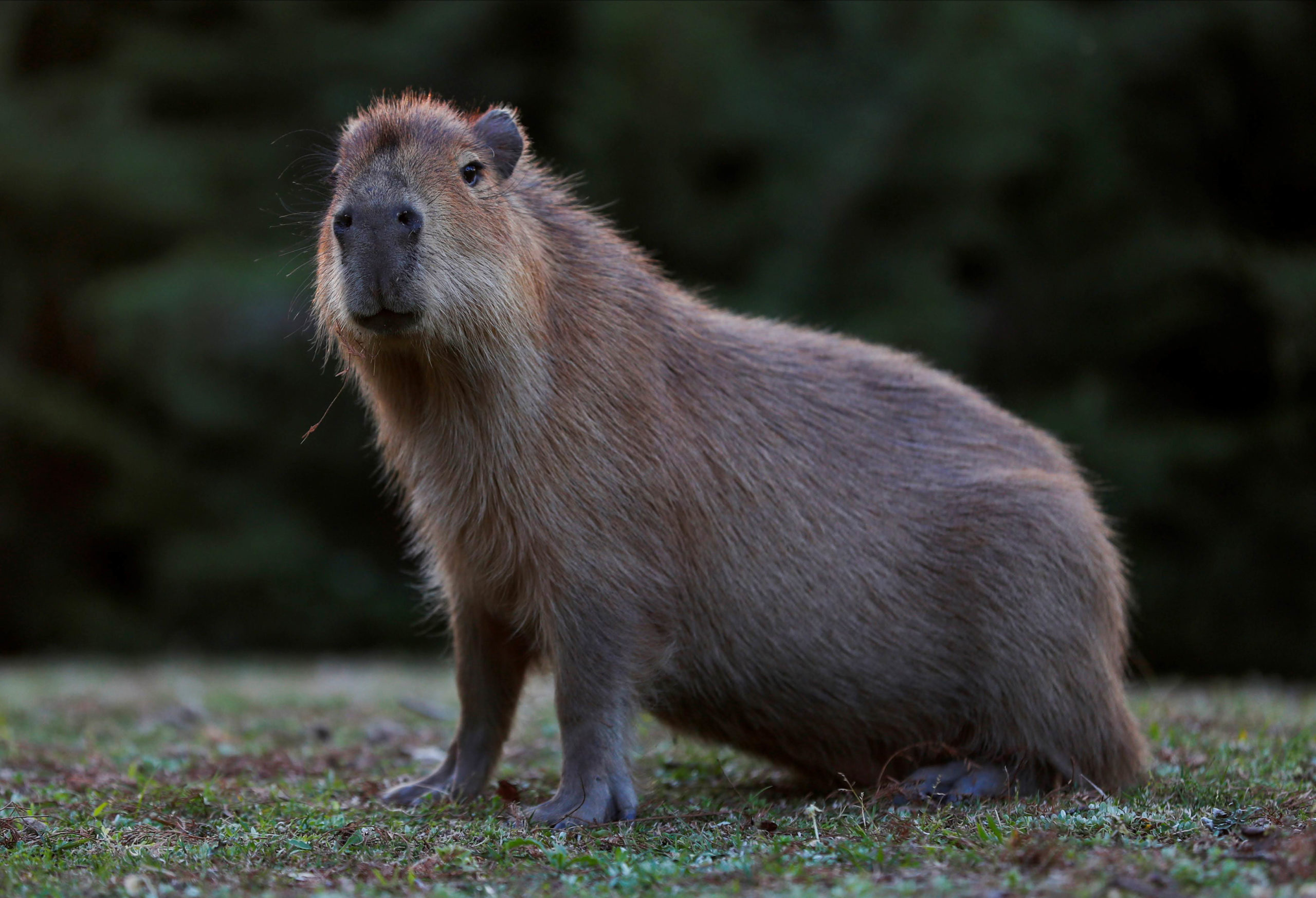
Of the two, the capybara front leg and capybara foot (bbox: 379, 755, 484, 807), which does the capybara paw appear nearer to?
capybara foot (bbox: 379, 755, 484, 807)

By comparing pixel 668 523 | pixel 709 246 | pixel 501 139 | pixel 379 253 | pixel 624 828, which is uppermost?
pixel 709 246

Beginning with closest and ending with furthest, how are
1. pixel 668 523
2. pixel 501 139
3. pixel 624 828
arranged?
pixel 624 828
pixel 668 523
pixel 501 139

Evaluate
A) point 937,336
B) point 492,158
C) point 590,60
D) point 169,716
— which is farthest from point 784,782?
point 590,60

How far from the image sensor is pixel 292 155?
13.0m

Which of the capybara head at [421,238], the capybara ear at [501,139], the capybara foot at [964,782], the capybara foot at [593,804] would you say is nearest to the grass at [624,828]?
the capybara foot at [593,804]

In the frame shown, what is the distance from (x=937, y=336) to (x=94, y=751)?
717cm

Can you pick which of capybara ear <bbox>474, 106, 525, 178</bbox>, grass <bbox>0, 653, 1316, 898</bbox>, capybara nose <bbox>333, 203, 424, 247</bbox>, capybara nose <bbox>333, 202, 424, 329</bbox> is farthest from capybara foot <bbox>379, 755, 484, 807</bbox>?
capybara ear <bbox>474, 106, 525, 178</bbox>

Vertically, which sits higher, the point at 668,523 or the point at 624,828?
the point at 668,523

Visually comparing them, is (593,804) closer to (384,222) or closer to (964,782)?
(964,782)

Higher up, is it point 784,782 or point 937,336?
point 937,336

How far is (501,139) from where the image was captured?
13.7ft

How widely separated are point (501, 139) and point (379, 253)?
65 cm

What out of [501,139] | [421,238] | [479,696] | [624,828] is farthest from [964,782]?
[501,139]

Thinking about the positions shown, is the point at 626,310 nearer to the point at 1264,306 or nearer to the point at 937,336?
the point at 937,336
